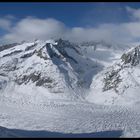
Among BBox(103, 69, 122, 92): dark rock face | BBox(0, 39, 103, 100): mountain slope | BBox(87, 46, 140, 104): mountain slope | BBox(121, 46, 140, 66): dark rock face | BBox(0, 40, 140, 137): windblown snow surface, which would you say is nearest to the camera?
BBox(0, 40, 140, 137): windblown snow surface

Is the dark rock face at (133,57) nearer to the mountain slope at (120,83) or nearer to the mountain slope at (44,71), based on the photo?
the mountain slope at (120,83)

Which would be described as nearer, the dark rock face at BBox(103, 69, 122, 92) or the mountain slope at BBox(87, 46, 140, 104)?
the mountain slope at BBox(87, 46, 140, 104)

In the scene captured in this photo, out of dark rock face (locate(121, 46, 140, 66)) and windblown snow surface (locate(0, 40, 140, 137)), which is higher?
dark rock face (locate(121, 46, 140, 66))

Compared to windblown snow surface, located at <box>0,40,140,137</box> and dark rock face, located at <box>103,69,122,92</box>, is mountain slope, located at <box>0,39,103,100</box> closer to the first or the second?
windblown snow surface, located at <box>0,40,140,137</box>

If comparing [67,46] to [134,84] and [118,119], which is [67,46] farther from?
[118,119]

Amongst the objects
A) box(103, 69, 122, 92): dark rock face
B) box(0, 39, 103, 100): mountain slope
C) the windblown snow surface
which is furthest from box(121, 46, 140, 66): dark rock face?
box(0, 39, 103, 100): mountain slope

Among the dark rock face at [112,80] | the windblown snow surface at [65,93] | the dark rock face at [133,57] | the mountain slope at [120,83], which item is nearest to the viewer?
the windblown snow surface at [65,93]

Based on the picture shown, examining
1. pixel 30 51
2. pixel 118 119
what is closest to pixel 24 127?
pixel 118 119

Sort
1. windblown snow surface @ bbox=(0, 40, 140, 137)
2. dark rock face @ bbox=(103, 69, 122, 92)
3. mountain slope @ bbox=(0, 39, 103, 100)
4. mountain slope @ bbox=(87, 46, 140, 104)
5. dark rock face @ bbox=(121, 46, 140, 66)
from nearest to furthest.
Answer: windblown snow surface @ bbox=(0, 40, 140, 137) → mountain slope @ bbox=(87, 46, 140, 104) → mountain slope @ bbox=(0, 39, 103, 100) → dark rock face @ bbox=(103, 69, 122, 92) → dark rock face @ bbox=(121, 46, 140, 66)

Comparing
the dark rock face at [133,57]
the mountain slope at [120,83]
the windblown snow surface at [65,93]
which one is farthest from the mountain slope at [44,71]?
the dark rock face at [133,57]
